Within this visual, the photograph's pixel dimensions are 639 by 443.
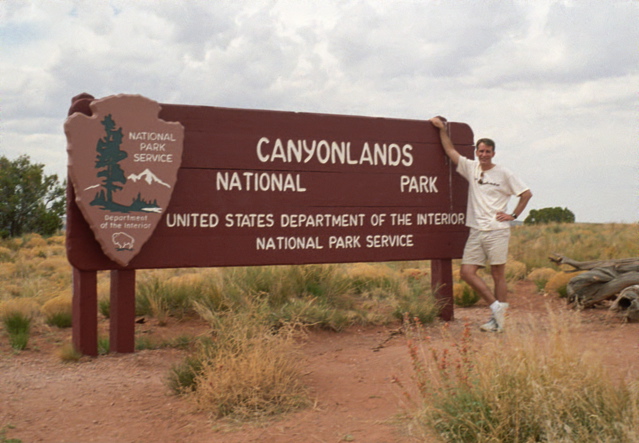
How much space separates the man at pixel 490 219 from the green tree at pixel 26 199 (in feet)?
63.8

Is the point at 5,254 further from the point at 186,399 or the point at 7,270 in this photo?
the point at 186,399

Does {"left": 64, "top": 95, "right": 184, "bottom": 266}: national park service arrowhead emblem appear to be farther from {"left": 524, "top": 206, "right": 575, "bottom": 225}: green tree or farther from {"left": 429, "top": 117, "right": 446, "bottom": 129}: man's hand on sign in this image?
{"left": 524, "top": 206, "right": 575, "bottom": 225}: green tree

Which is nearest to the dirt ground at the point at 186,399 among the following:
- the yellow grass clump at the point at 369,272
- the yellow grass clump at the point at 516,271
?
the yellow grass clump at the point at 369,272

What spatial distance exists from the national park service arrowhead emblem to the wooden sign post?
0.33 ft

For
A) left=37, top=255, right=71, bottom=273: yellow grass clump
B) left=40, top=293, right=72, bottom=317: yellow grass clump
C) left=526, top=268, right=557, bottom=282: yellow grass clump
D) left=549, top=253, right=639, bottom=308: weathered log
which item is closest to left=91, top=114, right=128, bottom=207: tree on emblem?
left=40, top=293, right=72, bottom=317: yellow grass clump

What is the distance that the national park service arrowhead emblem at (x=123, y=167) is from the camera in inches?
256

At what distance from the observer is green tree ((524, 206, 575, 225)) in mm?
33812

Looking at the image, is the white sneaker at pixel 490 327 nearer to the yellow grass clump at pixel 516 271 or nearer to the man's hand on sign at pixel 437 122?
the man's hand on sign at pixel 437 122

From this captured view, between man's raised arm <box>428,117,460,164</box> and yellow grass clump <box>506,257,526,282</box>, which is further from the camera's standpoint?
yellow grass clump <box>506,257,526,282</box>

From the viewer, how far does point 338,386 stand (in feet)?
18.3

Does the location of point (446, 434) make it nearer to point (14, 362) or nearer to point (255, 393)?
point (255, 393)

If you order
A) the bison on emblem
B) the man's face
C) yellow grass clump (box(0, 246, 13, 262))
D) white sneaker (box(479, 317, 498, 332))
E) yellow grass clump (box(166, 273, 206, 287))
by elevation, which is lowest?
white sneaker (box(479, 317, 498, 332))

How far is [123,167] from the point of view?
6672mm

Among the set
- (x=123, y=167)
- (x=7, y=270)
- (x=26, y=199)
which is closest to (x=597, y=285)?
(x=123, y=167)
